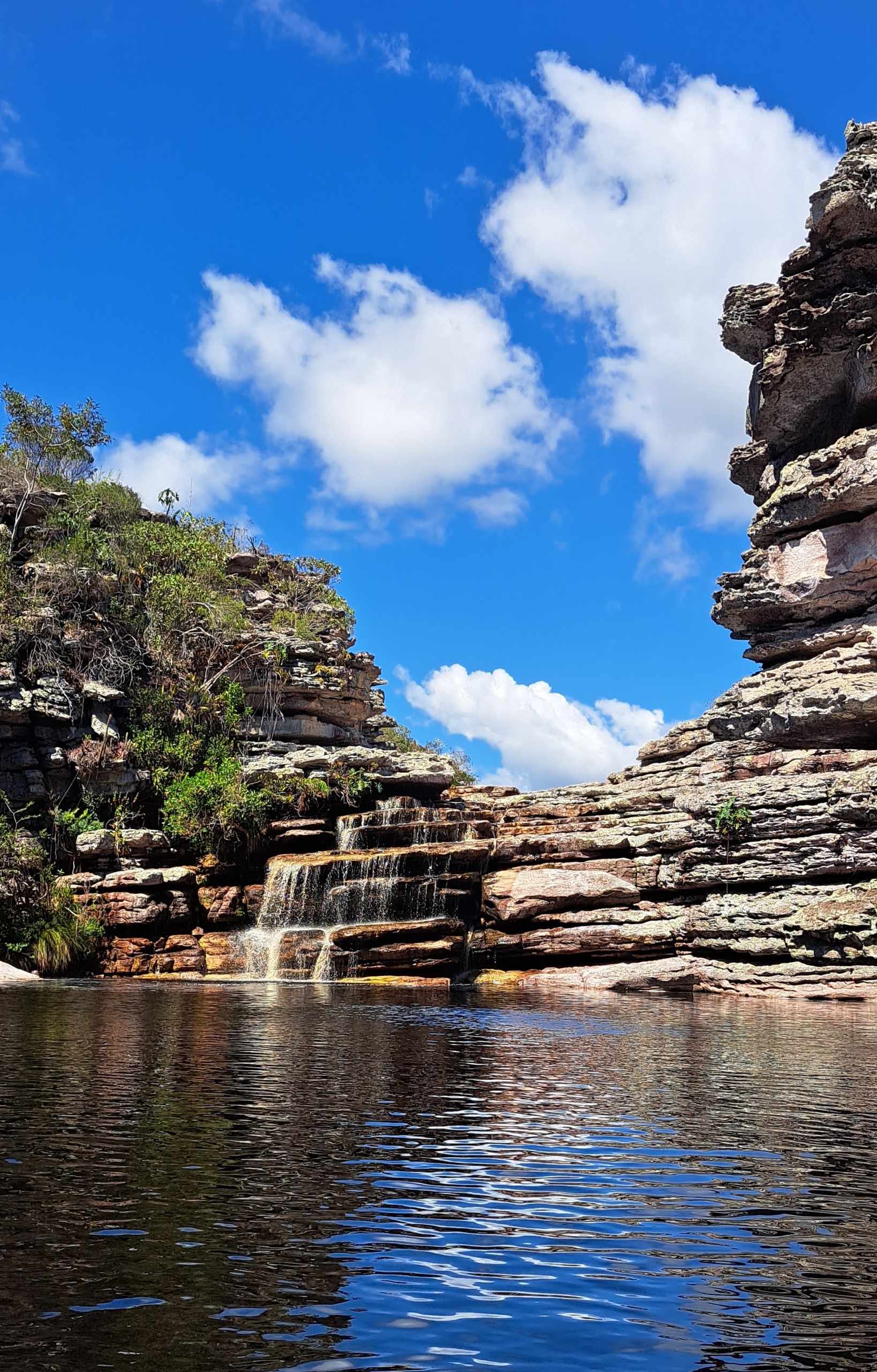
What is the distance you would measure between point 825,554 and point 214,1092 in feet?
127

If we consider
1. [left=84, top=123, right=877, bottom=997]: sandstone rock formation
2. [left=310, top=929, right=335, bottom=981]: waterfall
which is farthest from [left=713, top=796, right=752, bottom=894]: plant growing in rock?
[left=310, top=929, right=335, bottom=981]: waterfall

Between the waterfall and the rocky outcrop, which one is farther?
the waterfall

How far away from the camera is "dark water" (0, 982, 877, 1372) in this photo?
186 inches

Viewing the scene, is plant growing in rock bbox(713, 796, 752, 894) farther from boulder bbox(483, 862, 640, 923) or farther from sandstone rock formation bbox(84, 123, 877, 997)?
boulder bbox(483, 862, 640, 923)

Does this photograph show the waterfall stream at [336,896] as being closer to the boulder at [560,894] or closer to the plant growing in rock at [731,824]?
the boulder at [560,894]

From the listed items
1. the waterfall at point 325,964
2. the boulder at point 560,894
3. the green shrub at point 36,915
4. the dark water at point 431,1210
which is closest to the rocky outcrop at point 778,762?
the boulder at point 560,894

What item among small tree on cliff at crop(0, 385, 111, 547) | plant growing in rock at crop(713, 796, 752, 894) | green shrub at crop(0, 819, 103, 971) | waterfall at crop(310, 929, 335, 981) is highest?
small tree on cliff at crop(0, 385, 111, 547)

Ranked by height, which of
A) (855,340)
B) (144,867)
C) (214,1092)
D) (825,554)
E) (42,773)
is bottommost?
(214,1092)

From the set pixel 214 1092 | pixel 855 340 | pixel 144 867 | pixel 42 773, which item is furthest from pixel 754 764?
pixel 214 1092

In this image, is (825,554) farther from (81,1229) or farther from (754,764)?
(81,1229)

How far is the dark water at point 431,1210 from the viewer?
15.5ft

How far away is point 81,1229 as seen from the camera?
20.1 ft

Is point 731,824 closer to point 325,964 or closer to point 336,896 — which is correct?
point 336,896

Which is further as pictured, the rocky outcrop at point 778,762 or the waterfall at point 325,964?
the waterfall at point 325,964
